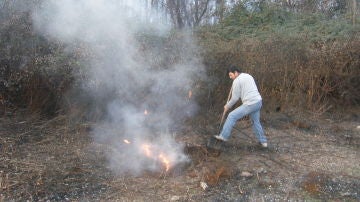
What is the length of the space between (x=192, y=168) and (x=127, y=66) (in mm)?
3818

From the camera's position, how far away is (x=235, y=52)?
1166cm

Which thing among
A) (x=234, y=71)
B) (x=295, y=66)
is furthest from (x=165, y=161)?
(x=295, y=66)

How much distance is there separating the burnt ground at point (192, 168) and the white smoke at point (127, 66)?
746 millimetres

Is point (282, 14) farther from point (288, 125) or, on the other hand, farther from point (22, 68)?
point (22, 68)

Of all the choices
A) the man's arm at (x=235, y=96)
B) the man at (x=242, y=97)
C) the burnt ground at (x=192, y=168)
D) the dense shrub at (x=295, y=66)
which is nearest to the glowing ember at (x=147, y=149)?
the burnt ground at (x=192, y=168)

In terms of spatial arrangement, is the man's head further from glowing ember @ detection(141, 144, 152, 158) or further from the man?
glowing ember @ detection(141, 144, 152, 158)

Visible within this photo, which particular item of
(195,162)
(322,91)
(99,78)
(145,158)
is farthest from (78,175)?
(322,91)

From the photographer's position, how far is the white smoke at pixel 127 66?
937 cm

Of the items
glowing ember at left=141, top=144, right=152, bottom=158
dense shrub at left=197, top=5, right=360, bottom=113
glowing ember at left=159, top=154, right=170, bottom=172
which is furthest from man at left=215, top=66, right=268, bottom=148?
dense shrub at left=197, top=5, right=360, bottom=113

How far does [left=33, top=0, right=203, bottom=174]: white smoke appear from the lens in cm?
937

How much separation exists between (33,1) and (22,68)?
161cm

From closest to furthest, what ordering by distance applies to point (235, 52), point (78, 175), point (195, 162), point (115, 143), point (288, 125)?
point (78, 175)
point (195, 162)
point (115, 143)
point (288, 125)
point (235, 52)

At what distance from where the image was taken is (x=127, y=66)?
32.7 ft

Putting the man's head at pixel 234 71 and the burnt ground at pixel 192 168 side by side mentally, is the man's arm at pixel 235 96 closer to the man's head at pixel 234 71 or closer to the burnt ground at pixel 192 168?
the man's head at pixel 234 71
